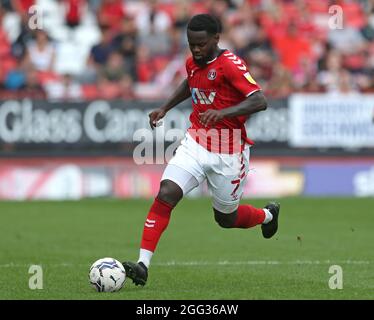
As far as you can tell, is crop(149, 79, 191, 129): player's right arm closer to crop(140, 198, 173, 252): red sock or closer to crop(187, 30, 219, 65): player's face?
crop(187, 30, 219, 65): player's face

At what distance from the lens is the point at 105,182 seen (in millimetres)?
19594

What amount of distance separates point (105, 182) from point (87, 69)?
278 cm

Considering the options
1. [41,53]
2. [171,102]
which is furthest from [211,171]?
[41,53]

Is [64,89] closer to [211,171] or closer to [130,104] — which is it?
[130,104]

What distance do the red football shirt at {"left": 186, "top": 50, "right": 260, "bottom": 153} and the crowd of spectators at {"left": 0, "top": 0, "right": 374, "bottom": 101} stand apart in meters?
9.87

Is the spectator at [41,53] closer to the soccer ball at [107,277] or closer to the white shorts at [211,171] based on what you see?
the white shorts at [211,171]

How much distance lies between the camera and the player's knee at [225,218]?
1005 centimetres

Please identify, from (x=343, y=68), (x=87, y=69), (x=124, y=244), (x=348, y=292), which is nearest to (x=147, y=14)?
(x=87, y=69)

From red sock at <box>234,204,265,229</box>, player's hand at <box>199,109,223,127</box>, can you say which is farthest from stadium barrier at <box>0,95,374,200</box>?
player's hand at <box>199,109,223,127</box>

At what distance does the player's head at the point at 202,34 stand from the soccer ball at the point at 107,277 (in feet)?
6.46

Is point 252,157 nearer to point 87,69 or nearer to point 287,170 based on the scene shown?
point 287,170

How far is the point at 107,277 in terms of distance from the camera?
8.77 meters

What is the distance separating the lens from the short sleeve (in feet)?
30.6

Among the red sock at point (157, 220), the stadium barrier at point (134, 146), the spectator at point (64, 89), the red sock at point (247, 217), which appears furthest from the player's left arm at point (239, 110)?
the spectator at point (64, 89)
